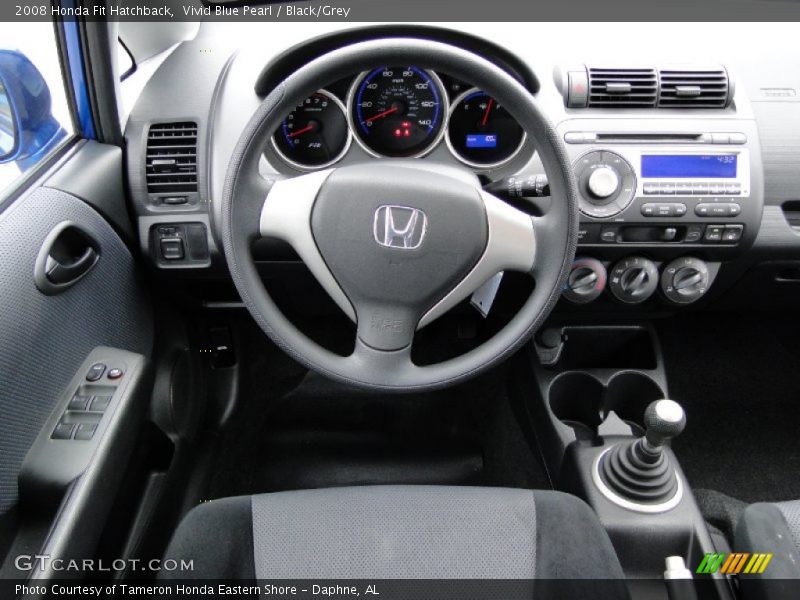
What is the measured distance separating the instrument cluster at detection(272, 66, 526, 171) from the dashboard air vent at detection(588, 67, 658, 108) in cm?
18

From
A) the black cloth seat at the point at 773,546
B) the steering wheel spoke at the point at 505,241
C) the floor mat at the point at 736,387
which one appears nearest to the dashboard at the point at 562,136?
the steering wheel spoke at the point at 505,241

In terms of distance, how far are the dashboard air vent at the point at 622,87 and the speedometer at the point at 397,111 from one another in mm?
322

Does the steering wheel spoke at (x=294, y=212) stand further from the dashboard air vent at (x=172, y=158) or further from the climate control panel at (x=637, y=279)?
the climate control panel at (x=637, y=279)

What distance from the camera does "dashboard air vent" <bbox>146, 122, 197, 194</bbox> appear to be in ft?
4.18

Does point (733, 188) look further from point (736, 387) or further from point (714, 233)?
point (736, 387)

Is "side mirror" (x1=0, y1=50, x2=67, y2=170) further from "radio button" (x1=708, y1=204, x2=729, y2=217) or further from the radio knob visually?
"radio button" (x1=708, y1=204, x2=729, y2=217)

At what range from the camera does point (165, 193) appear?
1290mm

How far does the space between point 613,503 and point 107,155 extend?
1.24 metres

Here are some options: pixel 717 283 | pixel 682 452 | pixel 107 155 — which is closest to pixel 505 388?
pixel 682 452

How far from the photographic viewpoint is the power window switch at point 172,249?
1.32m

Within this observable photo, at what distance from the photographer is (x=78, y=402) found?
1119mm

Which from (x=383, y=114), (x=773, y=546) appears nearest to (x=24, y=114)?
(x=383, y=114)

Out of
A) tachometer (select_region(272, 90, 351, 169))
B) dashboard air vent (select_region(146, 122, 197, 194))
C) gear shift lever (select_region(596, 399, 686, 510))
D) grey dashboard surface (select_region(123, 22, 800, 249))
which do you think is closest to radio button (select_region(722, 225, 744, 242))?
grey dashboard surface (select_region(123, 22, 800, 249))

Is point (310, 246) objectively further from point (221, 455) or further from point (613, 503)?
point (221, 455)
